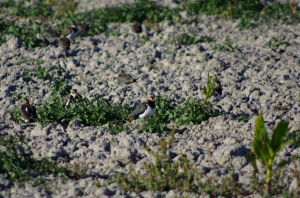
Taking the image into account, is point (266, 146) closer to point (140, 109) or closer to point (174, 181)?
point (174, 181)

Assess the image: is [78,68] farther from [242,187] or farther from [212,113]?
[242,187]

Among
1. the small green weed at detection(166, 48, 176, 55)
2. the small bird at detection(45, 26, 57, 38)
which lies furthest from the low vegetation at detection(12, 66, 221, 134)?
the small bird at detection(45, 26, 57, 38)

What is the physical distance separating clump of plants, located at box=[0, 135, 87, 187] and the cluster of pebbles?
0.13 m

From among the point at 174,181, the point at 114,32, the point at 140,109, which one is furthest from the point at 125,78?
the point at 114,32

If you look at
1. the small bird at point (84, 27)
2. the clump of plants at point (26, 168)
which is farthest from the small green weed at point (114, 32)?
the clump of plants at point (26, 168)

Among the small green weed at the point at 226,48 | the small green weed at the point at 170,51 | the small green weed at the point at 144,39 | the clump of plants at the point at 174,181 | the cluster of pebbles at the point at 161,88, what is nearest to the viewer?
the clump of plants at the point at 174,181

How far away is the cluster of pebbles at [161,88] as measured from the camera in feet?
14.3

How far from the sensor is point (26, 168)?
14.0 ft

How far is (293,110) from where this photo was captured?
562cm

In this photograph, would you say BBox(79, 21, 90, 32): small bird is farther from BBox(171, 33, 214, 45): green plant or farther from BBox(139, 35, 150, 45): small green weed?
BBox(171, 33, 214, 45): green plant

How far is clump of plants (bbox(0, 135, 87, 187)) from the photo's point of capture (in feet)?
13.4

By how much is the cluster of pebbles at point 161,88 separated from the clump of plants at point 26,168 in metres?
0.13

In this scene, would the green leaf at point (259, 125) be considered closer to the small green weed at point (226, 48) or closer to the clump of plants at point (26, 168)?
the clump of plants at point (26, 168)

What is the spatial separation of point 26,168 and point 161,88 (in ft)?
11.5
